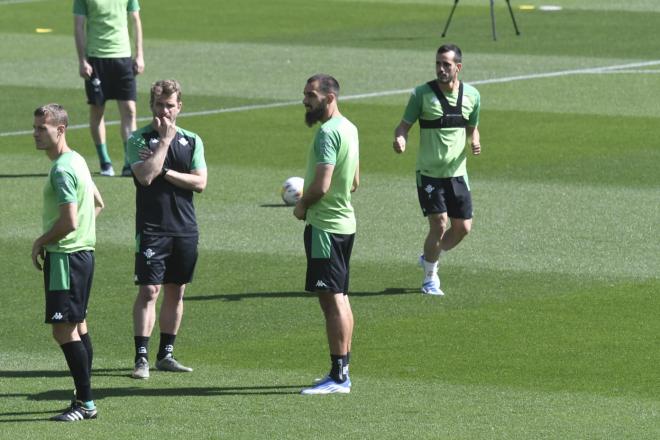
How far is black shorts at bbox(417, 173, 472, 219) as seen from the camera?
1587cm

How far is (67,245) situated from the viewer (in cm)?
1130

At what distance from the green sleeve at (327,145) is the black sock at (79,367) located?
2.20m

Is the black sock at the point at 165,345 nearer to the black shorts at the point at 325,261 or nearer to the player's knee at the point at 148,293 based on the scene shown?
the player's knee at the point at 148,293

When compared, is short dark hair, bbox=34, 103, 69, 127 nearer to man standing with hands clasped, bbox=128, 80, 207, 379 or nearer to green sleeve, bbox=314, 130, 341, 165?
man standing with hands clasped, bbox=128, 80, 207, 379

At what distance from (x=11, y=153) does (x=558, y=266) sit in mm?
9850

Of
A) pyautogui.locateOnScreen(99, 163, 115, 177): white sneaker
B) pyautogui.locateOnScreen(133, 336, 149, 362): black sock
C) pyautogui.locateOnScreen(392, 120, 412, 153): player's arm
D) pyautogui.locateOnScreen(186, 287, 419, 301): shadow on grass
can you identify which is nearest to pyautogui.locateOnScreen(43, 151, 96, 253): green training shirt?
pyautogui.locateOnScreen(133, 336, 149, 362): black sock

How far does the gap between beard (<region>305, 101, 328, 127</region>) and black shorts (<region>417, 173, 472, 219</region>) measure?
3862 mm

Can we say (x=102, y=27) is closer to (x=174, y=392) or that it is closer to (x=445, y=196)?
(x=445, y=196)

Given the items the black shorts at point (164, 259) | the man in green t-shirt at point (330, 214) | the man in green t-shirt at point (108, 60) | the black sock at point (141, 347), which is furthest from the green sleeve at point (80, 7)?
the man in green t-shirt at point (330, 214)

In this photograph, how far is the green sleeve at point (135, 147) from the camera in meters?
12.6

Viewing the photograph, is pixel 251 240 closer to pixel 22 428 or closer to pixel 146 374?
pixel 146 374

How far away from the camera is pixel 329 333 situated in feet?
40.1

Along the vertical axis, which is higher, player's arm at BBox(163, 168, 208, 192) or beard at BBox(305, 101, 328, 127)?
beard at BBox(305, 101, 328, 127)

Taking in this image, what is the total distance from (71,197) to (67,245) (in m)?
0.40
